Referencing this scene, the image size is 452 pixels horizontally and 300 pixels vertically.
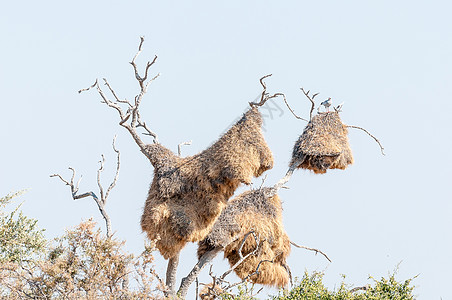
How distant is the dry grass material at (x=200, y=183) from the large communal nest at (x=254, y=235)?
0.97m

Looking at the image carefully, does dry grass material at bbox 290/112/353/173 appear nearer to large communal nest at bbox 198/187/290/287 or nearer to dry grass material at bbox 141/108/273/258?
large communal nest at bbox 198/187/290/287

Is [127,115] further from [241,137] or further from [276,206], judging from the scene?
[276,206]

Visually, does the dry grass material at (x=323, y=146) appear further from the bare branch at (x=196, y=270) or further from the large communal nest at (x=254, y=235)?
the bare branch at (x=196, y=270)

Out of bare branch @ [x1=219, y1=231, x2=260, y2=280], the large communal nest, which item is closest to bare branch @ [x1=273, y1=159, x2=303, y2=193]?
the large communal nest

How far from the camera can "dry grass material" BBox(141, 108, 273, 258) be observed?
14461 mm

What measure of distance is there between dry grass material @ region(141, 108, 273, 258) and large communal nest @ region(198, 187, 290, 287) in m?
0.97

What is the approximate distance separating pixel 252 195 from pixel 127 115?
10.7 ft

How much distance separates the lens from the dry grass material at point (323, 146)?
1634cm

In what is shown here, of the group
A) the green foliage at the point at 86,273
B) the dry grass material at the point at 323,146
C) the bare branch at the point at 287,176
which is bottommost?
the green foliage at the point at 86,273

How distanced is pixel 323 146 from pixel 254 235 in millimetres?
2471

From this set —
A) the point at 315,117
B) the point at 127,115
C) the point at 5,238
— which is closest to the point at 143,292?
the point at 127,115

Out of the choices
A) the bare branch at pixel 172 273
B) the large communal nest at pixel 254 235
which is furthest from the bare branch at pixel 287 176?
the bare branch at pixel 172 273

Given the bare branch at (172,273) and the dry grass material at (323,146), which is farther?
the dry grass material at (323,146)

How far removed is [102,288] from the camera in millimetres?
12836
